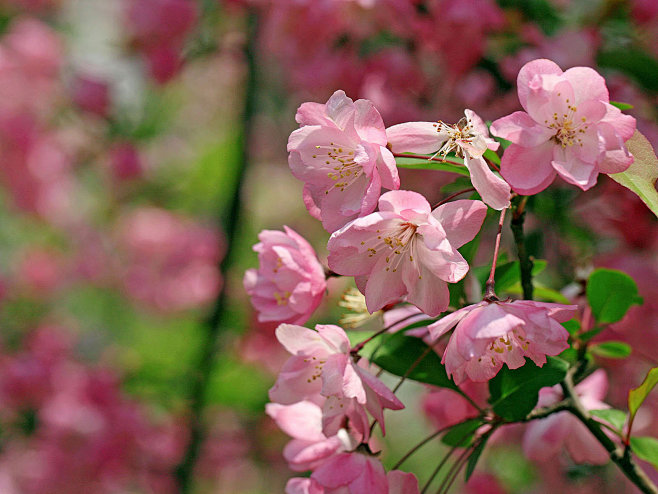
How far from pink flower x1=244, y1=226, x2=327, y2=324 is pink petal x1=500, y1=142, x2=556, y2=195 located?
220 mm

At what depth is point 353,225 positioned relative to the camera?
0.54 m

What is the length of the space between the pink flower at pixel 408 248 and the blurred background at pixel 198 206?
12.8 inches

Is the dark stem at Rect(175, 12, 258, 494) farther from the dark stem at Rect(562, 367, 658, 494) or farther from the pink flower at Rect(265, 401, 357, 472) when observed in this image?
the dark stem at Rect(562, 367, 658, 494)

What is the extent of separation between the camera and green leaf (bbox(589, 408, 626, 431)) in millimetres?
690

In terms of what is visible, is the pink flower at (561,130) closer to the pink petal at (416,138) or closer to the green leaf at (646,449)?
the pink petal at (416,138)

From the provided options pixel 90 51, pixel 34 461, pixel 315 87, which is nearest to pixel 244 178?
pixel 315 87

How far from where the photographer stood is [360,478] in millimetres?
611

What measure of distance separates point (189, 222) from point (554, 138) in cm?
256

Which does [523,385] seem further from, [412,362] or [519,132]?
[519,132]

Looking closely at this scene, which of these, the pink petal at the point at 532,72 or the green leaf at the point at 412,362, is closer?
the pink petal at the point at 532,72

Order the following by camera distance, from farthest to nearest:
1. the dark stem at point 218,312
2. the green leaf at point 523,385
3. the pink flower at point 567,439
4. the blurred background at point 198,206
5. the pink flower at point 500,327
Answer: the dark stem at point 218,312 < the blurred background at point 198,206 < the pink flower at point 567,439 < the green leaf at point 523,385 < the pink flower at point 500,327

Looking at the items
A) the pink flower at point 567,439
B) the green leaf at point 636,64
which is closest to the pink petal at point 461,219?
the pink flower at point 567,439

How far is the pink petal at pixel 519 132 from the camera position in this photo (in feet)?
1.86

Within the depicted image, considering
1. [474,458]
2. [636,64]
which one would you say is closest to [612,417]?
[474,458]
